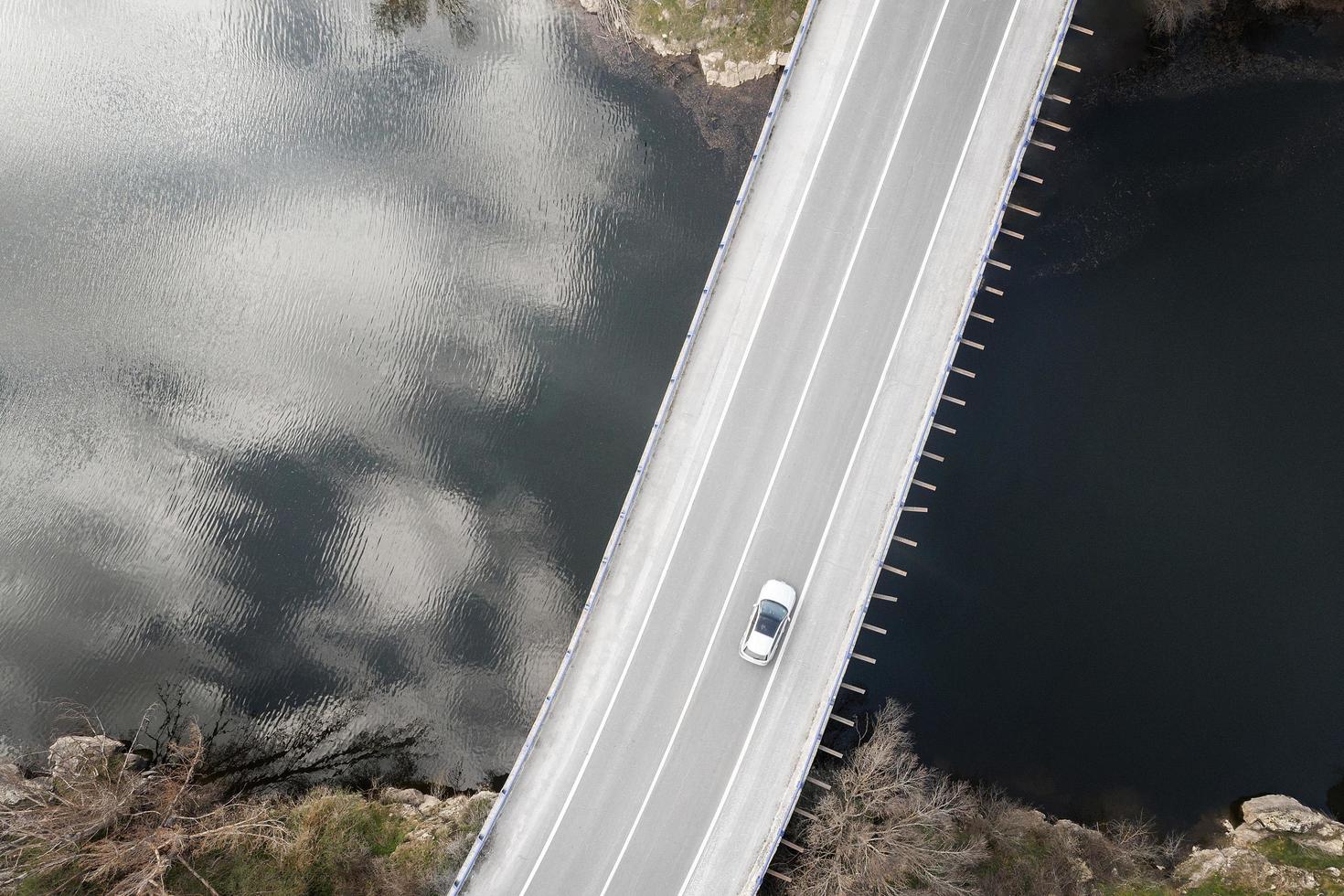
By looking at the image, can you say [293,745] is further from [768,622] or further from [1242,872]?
[1242,872]

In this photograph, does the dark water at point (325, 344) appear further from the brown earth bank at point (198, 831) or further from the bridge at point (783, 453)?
the bridge at point (783, 453)

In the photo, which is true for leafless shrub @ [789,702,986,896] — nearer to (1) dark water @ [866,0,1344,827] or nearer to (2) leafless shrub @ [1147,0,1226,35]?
(1) dark water @ [866,0,1344,827]

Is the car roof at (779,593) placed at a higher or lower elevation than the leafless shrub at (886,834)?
higher

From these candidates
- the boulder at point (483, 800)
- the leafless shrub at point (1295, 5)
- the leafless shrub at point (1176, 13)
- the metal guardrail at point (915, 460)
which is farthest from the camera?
the leafless shrub at point (1295, 5)

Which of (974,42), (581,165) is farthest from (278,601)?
(974,42)

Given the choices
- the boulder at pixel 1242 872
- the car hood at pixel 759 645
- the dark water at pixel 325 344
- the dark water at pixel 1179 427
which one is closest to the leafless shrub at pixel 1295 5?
the dark water at pixel 1179 427

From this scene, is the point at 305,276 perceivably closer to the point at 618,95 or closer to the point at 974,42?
the point at 618,95
